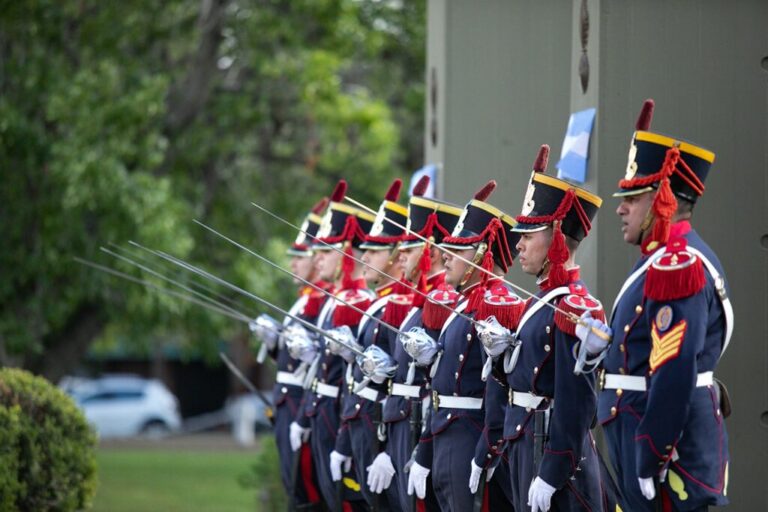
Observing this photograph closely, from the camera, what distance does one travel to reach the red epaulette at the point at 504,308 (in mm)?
6844

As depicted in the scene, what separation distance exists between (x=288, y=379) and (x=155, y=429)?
90.0ft

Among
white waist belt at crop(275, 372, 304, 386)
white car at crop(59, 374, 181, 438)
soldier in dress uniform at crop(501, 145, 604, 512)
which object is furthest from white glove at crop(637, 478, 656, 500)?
white car at crop(59, 374, 181, 438)

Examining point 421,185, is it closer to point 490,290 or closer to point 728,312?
point 490,290

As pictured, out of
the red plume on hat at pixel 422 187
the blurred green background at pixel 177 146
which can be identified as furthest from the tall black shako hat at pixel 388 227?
the blurred green background at pixel 177 146

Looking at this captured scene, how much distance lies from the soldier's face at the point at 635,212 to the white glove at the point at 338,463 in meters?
3.57

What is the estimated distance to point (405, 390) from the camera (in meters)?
8.01

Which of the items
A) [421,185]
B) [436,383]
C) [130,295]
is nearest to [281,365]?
[421,185]

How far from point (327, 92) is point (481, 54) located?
22.8 feet

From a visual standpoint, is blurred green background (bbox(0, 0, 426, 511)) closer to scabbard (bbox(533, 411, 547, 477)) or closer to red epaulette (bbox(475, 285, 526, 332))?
red epaulette (bbox(475, 285, 526, 332))

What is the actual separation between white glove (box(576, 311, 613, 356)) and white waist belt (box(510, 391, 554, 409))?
1.95 feet

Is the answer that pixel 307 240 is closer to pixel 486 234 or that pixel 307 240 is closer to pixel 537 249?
pixel 486 234

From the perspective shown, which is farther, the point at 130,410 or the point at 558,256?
the point at 130,410

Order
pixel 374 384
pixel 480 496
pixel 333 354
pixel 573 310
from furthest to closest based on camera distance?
1. pixel 333 354
2. pixel 374 384
3. pixel 480 496
4. pixel 573 310

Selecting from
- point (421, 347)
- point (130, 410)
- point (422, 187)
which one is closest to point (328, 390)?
point (422, 187)
